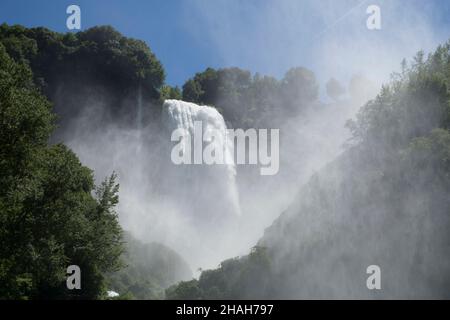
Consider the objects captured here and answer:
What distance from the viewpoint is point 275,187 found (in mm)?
71875

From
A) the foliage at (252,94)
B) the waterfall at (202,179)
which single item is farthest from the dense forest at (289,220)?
the foliage at (252,94)

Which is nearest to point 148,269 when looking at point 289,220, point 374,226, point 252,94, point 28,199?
point 289,220

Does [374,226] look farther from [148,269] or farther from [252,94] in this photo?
[252,94]

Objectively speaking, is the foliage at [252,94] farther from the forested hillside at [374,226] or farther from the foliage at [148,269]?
the forested hillside at [374,226]

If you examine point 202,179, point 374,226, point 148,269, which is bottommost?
Result: point 148,269

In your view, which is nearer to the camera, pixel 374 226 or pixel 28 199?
pixel 28 199

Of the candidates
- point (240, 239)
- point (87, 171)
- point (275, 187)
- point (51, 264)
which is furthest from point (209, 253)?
point (51, 264)

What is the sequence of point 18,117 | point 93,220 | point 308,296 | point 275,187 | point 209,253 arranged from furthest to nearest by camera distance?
point 275,187 → point 209,253 → point 308,296 → point 93,220 → point 18,117

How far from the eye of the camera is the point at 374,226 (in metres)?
32.1

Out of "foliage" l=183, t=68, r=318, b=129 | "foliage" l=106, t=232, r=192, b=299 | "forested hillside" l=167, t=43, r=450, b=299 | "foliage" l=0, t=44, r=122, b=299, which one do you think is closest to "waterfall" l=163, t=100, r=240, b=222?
"foliage" l=106, t=232, r=192, b=299

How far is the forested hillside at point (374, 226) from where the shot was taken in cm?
3011

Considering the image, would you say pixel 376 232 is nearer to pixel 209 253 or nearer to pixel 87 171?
pixel 87 171

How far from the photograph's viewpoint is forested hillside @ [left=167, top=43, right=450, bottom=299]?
3011 cm

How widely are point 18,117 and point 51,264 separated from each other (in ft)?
21.3
